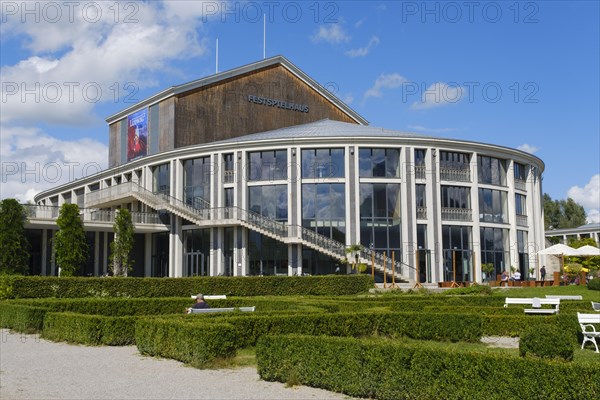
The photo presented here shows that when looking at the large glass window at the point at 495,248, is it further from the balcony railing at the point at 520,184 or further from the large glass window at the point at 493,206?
the balcony railing at the point at 520,184

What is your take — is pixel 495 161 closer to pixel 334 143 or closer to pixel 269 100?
pixel 334 143

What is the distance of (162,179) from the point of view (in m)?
51.0

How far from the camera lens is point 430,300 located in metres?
25.8

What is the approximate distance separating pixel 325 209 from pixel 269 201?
13.0 ft

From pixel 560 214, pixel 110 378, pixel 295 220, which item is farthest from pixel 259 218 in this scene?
pixel 560 214

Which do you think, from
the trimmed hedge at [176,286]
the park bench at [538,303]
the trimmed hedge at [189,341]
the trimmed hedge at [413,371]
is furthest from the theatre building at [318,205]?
the trimmed hedge at [413,371]

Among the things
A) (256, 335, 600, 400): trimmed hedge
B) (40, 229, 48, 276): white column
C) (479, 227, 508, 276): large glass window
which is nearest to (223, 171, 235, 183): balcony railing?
(40, 229, 48, 276): white column

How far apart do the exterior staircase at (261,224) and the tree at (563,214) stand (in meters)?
79.8

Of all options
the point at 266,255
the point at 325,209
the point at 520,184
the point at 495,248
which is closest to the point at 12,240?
the point at 266,255

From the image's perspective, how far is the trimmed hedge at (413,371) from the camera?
8625 mm

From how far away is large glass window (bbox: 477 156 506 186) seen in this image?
1877 inches

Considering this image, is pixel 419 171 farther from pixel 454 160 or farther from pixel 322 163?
pixel 322 163

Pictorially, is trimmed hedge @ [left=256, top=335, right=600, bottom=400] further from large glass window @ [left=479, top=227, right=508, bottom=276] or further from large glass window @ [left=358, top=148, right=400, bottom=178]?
large glass window @ [left=479, top=227, right=508, bottom=276]

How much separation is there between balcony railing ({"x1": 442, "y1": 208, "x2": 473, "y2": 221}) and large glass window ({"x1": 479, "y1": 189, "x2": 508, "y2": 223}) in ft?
3.93
